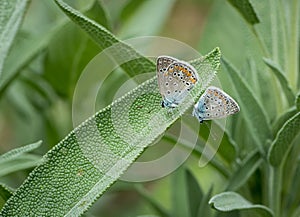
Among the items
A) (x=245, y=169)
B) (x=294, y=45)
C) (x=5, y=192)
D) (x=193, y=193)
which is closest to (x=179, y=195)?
(x=193, y=193)

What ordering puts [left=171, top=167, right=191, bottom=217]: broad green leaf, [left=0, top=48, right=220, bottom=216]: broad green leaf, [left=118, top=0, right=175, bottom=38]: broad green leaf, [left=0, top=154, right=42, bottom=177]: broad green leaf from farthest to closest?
[left=118, top=0, right=175, bottom=38]: broad green leaf → [left=171, top=167, right=191, bottom=217]: broad green leaf → [left=0, top=154, right=42, bottom=177]: broad green leaf → [left=0, top=48, right=220, bottom=216]: broad green leaf

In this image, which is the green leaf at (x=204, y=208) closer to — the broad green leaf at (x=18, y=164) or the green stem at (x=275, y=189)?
the green stem at (x=275, y=189)

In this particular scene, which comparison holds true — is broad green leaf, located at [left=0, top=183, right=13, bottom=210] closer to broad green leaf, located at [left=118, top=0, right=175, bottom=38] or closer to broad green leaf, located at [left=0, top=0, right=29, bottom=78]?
broad green leaf, located at [left=0, top=0, right=29, bottom=78]

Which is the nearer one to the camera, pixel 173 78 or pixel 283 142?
pixel 173 78

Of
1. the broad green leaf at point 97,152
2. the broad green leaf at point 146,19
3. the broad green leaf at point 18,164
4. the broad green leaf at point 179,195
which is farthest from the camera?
the broad green leaf at point 146,19

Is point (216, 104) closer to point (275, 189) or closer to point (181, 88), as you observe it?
point (181, 88)

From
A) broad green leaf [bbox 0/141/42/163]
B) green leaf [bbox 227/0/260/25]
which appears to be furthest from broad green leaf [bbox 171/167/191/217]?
broad green leaf [bbox 0/141/42/163]

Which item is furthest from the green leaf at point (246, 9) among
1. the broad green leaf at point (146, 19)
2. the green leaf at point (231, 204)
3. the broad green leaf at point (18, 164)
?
the broad green leaf at point (146, 19)
